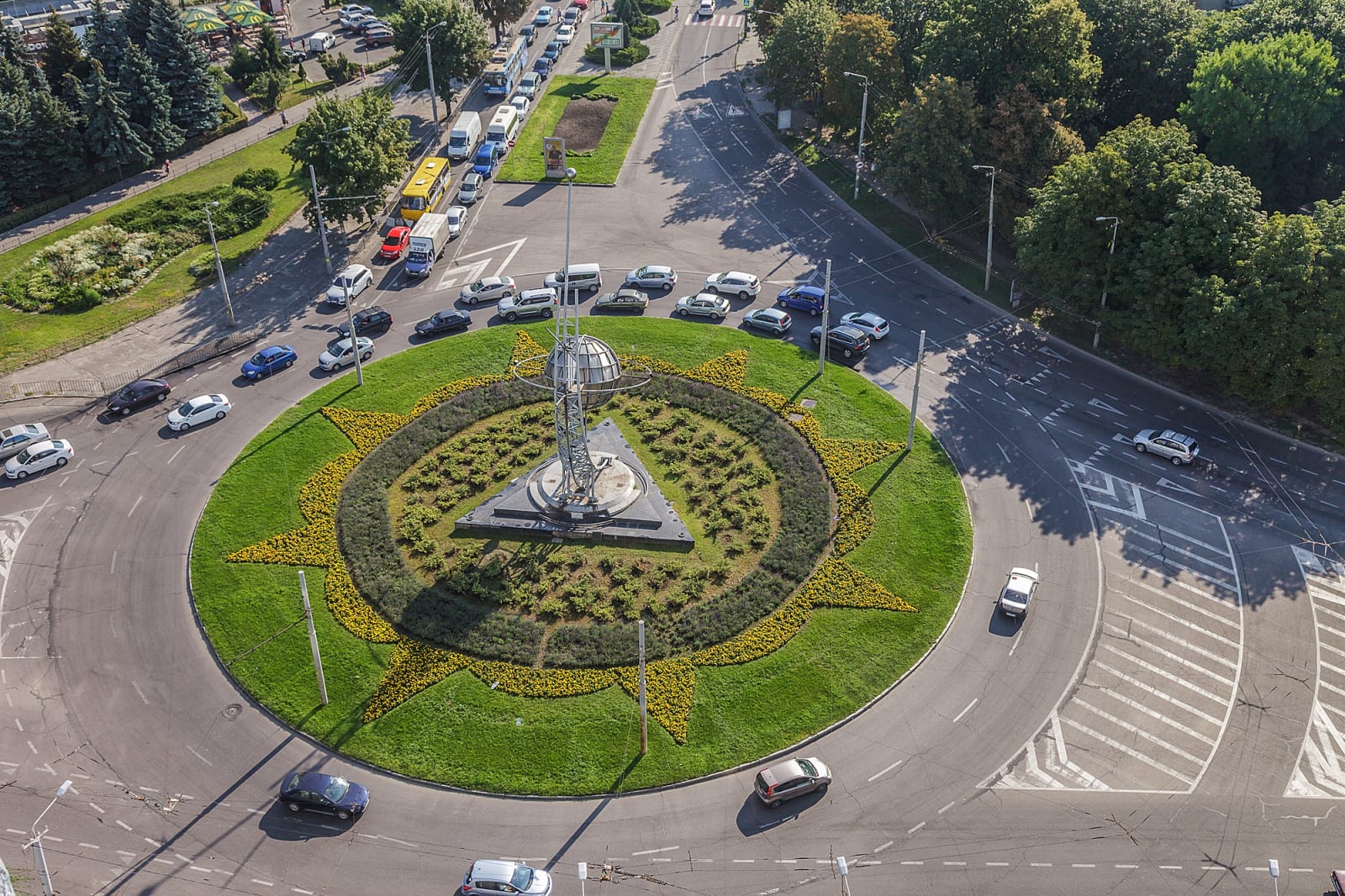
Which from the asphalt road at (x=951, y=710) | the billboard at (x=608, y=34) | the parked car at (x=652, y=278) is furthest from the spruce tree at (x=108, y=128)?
the billboard at (x=608, y=34)

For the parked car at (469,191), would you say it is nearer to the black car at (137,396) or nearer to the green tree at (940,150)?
the black car at (137,396)

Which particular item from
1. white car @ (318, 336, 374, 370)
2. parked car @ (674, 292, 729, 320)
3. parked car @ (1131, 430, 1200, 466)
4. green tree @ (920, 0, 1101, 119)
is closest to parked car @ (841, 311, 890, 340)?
parked car @ (674, 292, 729, 320)

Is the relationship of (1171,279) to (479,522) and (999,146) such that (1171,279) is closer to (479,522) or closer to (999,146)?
(999,146)

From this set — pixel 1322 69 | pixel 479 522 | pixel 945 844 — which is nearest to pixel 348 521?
pixel 479 522

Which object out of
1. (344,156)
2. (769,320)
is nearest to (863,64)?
(769,320)

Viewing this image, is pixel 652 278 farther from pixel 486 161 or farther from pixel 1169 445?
pixel 1169 445

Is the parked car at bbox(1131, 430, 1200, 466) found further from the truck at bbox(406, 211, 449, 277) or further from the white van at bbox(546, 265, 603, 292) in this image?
the truck at bbox(406, 211, 449, 277)
